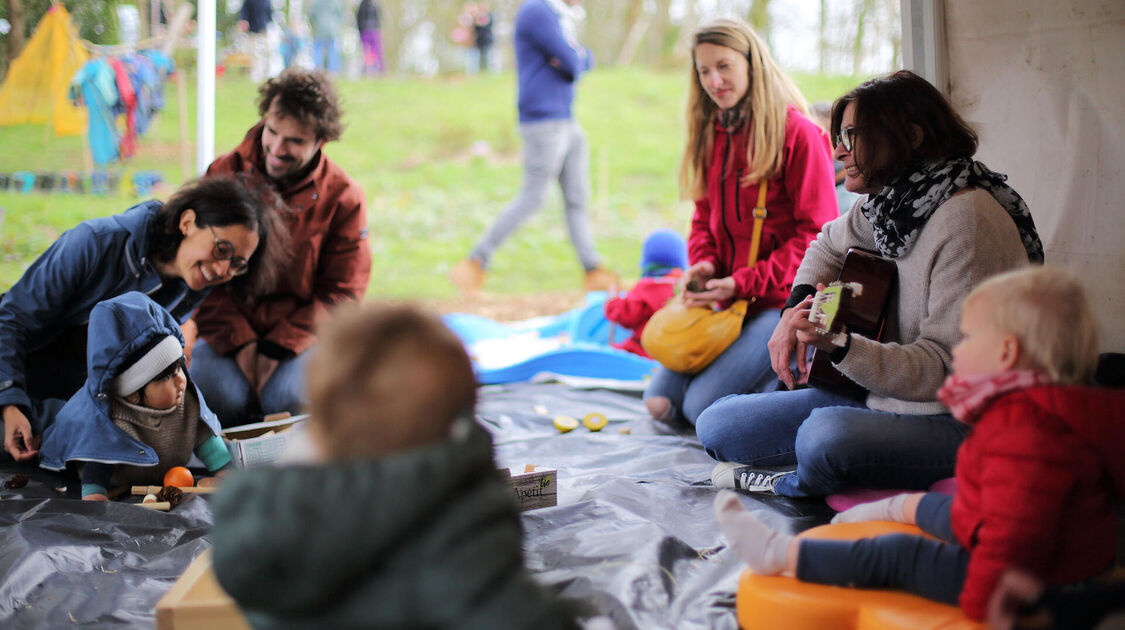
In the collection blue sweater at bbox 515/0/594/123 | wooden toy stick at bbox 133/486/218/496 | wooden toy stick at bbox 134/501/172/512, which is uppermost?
blue sweater at bbox 515/0/594/123

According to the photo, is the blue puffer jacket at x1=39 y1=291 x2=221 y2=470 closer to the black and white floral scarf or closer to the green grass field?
the black and white floral scarf

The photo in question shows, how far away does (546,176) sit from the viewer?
5.97m

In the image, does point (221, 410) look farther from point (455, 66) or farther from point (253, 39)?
point (455, 66)

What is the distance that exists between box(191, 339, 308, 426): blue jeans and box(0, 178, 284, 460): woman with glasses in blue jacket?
0.35 metres

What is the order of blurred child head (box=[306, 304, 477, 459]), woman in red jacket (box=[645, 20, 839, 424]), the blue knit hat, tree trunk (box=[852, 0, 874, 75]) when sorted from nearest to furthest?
blurred child head (box=[306, 304, 477, 459]) → woman in red jacket (box=[645, 20, 839, 424]) → the blue knit hat → tree trunk (box=[852, 0, 874, 75])

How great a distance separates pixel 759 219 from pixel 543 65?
3.11 m

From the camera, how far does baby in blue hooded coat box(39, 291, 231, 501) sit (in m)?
2.60

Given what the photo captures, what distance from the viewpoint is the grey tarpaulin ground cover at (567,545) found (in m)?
1.96

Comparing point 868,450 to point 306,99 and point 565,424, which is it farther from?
point 306,99

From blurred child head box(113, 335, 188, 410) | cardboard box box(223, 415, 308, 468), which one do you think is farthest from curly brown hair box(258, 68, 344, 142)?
cardboard box box(223, 415, 308, 468)

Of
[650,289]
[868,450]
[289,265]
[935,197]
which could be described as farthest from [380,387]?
[650,289]

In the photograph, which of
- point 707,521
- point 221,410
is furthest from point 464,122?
point 707,521

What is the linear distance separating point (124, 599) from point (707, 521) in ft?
4.73

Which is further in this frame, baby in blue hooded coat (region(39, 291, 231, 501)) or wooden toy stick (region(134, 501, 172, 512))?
baby in blue hooded coat (region(39, 291, 231, 501))
